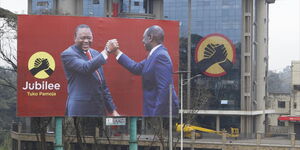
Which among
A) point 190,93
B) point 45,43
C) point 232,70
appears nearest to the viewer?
point 45,43

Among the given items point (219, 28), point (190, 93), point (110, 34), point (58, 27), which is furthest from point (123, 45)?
point (219, 28)

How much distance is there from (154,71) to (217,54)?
140 feet

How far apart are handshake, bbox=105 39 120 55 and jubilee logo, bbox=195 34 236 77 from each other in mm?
43165

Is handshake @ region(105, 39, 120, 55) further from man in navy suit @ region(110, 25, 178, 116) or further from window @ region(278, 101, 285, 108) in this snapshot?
window @ region(278, 101, 285, 108)

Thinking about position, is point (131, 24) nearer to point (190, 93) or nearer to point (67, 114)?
point (67, 114)

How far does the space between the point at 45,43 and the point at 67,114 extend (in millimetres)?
4139

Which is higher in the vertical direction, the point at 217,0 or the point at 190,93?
the point at 217,0

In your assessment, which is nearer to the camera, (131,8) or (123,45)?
(123,45)

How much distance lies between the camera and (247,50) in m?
73.4

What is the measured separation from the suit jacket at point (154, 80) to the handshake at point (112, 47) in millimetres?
529

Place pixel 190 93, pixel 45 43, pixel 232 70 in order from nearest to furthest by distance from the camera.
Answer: pixel 45 43 < pixel 190 93 < pixel 232 70

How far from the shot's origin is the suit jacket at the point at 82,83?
29250 mm

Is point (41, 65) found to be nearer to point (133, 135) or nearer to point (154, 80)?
point (154, 80)

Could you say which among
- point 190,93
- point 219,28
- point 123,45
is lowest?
point 190,93
